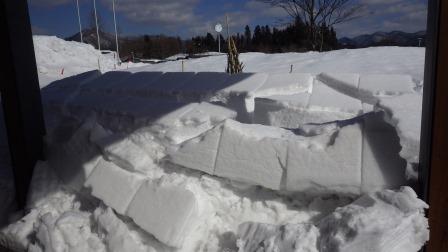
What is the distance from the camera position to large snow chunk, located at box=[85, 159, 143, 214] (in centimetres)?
211

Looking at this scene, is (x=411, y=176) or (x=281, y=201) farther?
(x=281, y=201)

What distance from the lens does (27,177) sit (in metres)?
2.69

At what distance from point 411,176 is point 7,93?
8.43ft

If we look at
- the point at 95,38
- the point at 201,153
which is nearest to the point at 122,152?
the point at 201,153

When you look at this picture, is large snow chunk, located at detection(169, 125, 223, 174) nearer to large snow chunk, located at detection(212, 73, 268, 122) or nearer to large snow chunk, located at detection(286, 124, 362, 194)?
large snow chunk, located at detection(286, 124, 362, 194)

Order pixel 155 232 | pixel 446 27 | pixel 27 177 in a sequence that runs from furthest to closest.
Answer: pixel 27 177, pixel 155 232, pixel 446 27

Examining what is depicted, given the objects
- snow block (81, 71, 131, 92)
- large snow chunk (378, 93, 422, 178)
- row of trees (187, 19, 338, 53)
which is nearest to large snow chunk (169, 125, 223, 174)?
large snow chunk (378, 93, 422, 178)

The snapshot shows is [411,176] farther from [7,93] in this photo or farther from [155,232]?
[7,93]

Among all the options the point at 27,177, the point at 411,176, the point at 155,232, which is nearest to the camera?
the point at 411,176

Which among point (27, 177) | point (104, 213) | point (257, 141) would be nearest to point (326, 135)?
point (257, 141)

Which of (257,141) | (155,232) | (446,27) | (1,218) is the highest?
(446,27)

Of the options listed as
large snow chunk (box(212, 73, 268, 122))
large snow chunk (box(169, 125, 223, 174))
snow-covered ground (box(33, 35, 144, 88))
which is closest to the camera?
large snow chunk (box(169, 125, 223, 174))

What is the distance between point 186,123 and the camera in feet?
8.15

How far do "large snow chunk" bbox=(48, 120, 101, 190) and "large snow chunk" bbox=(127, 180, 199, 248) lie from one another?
1.83ft
